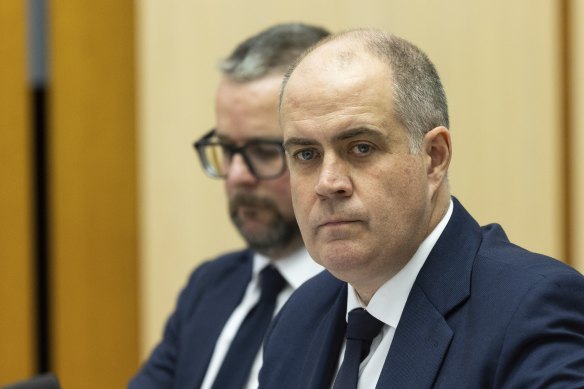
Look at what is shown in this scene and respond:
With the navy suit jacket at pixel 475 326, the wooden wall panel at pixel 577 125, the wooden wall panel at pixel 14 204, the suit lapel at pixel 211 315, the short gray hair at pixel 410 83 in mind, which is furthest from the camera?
the wooden wall panel at pixel 14 204

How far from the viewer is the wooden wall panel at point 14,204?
3.16m

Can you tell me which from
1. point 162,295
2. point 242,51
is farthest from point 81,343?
point 242,51

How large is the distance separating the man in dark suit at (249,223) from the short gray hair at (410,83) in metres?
0.64

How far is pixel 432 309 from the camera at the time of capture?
4.62 feet

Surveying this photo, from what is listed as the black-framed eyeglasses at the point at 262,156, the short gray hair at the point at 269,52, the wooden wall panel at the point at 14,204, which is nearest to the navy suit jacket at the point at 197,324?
the black-framed eyeglasses at the point at 262,156

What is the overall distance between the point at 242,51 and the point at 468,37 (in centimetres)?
64

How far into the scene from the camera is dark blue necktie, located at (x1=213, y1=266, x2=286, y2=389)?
2.07 meters

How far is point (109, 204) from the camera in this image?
10.8ft

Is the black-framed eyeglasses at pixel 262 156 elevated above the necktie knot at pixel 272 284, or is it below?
above

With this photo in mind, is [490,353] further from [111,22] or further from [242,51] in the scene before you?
[111,22]

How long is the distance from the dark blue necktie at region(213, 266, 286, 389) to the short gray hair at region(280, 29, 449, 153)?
751 mm

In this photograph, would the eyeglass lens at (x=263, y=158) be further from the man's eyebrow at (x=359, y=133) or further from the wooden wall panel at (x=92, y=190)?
the wooden wall panel at (x=92, y=190)

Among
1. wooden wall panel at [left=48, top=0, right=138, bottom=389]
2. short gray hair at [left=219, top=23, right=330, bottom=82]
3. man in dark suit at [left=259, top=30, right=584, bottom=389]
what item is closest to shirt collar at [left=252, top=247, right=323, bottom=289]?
short gray hair at [left=219, top=23, right=330, bottom=82]

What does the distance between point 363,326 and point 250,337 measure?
26.1 inches
